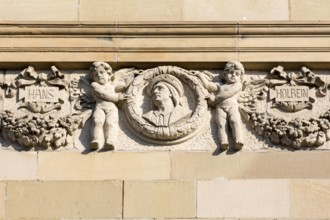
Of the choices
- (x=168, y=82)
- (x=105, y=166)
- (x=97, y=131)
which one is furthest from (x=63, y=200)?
(x=168, y=82)

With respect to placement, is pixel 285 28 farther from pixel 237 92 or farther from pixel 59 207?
pixel 59 207

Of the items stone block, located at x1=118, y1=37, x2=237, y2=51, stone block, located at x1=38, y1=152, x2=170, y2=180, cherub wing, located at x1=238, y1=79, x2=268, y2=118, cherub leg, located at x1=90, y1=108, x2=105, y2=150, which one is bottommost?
stone block, located at x1=38, y1=152, x2=170, y2=180

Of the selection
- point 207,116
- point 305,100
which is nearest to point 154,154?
point 207,116

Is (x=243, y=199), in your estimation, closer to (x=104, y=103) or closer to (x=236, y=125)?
(x=236, y=125)

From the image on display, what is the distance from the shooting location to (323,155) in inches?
528

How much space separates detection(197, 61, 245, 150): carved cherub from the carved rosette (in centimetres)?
11

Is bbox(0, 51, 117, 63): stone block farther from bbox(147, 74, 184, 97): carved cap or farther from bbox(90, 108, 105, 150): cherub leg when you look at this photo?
bbox(90, 108, 105, 150): cherub leg

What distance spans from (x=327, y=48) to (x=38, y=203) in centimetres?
309

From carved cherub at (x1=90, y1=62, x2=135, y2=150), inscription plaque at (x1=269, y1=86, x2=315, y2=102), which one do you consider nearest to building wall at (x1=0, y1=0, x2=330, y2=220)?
carved cherub at (x1=90, y1=62, x2=135, y2=150)

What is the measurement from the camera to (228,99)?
1359 centimetres
